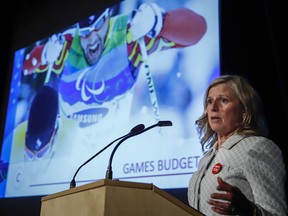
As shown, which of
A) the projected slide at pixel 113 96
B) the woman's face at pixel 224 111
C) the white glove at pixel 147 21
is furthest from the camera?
the white glove at pixel 147 21

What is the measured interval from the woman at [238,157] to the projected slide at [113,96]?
2.17ft

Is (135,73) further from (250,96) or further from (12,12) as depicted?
(12,12)

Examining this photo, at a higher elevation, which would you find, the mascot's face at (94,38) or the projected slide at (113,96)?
the mascot's face at (94,38)

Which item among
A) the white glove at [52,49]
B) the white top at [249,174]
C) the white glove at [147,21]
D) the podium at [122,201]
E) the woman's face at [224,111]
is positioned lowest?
the podium at [122,201]

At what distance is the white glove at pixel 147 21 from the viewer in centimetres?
286

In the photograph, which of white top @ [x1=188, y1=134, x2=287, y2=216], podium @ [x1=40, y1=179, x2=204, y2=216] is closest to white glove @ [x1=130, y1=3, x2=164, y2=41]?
white top @ [x1=188, y1=134, x2=287, y2=216]

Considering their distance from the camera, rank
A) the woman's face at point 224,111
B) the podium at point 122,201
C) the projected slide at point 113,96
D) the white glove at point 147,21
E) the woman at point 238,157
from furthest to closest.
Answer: the white glove at point 147,21 < the projected slide at point 113,96 < the woman's face at point 224,111 < the woman at point 238,157 < the podium at point 122,201

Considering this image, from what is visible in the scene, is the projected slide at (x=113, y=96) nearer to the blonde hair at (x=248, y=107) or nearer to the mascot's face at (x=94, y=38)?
the mascot's face at (x=94, y=38)

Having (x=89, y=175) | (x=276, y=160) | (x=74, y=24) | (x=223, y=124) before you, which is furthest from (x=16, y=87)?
(x=276, y=160)

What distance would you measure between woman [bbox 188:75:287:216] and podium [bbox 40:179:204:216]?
143 millimetres

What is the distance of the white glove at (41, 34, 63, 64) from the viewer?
3639 millimetres

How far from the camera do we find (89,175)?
2951 millimetres

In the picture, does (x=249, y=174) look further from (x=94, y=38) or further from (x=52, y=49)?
(x=52, y=49)

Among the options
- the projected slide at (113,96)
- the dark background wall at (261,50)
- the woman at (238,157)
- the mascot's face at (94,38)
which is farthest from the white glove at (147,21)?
the woman at (238,157)
